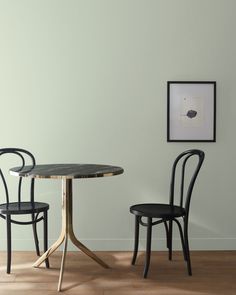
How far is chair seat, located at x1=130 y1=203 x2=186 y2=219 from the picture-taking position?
311cm

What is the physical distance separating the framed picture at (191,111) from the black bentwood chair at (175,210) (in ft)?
0.71

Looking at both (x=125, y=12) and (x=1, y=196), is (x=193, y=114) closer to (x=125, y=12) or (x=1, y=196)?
(x=125, y=12)

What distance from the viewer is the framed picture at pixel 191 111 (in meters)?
3.76

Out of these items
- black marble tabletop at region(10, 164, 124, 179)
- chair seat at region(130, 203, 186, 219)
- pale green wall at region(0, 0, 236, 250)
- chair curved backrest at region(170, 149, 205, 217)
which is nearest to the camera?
black marble tabletop at region(10, 164, 124, 179)

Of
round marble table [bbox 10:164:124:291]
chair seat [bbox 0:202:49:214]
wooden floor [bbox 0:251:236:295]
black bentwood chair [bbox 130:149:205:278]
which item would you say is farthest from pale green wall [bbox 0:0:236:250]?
round marble table [bbox 10:164:124:291]

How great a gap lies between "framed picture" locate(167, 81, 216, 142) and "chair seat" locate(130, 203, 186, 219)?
706 mm

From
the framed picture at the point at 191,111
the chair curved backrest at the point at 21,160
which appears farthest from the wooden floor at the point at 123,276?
the framed picture at the point at 191,111

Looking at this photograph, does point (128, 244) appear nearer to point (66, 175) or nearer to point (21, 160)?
point (21, 160)

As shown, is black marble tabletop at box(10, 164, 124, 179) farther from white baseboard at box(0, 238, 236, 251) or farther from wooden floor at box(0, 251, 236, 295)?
white baseboard at box(0, 238, 236, 251)

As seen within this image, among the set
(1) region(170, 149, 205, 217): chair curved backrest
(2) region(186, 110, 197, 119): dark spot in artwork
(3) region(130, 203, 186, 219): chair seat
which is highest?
(2) region(186, 110, 197, 119): dark spot in artwork

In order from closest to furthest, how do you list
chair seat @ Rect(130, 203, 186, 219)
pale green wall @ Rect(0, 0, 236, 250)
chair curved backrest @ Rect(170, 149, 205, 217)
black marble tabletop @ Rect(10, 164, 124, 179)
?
black marble tabletop @ Rect(10, 164, 124, 179)
chair seat @ Rect(130, 203, 186, 219)
chair curved backrest @ Rect(170, 149, 205, 217)
pale green wall @ Rect(0, 0, 236, 250)

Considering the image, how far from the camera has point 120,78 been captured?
3.77 meters

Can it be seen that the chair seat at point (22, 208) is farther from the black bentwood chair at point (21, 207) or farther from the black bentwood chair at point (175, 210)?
the black bentwood chair at point (175, 210)

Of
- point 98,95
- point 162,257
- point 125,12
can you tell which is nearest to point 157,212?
point 162,257
